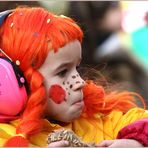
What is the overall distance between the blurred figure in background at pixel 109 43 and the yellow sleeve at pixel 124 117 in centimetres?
98

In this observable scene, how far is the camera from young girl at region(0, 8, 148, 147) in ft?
4.20

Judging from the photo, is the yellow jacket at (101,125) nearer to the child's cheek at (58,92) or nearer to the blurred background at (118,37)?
the child's cheek at (58,92)

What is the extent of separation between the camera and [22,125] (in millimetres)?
1264

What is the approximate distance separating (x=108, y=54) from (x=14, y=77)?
55.2 inches

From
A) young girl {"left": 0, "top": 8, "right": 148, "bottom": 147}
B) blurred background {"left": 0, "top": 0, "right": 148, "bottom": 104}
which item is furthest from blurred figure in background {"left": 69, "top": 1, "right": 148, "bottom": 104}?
young girl {"left": 0, "top": 8, "right": 148, "bottom": 147}

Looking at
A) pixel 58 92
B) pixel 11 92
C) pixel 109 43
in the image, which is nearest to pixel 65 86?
pixel 58 92

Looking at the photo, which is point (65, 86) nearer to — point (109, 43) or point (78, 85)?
point (78, 85)

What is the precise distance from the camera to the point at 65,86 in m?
1.33

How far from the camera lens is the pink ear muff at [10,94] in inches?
50.5

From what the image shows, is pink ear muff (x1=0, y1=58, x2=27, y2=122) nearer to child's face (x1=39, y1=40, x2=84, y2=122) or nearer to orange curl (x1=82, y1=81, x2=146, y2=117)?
child's face (x1=39, y1=40, x2=84, y2=122)

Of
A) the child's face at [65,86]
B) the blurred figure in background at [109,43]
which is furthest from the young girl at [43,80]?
the blurred figure in background at [109,43]

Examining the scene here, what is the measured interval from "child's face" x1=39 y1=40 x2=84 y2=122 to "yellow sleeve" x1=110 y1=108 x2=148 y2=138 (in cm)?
13

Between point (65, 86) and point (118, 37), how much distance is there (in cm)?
145

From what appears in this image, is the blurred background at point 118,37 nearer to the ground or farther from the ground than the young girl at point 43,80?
nearer to the ground
